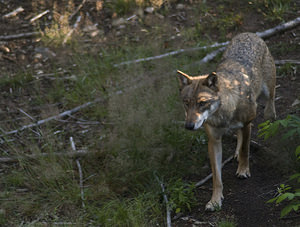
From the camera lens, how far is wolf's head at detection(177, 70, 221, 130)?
418cm

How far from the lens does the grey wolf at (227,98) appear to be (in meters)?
4.26

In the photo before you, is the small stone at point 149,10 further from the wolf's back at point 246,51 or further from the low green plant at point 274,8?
the wolf's back at point 246,51

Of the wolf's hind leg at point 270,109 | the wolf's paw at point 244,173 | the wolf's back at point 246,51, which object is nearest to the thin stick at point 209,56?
the wolf's back at point 246,51

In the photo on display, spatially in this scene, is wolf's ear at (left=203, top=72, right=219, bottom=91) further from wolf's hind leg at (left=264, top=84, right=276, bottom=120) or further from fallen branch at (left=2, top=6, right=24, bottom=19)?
fallen branch at (left=2, top=6, right=24, bottom=19)

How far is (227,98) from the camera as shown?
449cm

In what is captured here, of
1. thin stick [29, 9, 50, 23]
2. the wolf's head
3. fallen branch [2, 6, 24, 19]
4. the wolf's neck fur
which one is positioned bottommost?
thin stick [29, 9, 50, 23]

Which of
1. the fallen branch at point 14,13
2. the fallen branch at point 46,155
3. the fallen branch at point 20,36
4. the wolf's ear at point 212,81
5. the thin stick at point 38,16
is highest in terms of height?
the wolf's ear at point 212,81

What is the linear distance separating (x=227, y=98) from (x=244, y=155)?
89cm

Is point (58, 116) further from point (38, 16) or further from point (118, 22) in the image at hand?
point (38, 16)

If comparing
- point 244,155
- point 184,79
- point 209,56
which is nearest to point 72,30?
point 209,56

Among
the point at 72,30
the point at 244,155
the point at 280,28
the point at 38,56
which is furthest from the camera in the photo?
the point at 72,30

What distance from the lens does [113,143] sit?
207 inches

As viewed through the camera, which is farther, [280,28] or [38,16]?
[38,16]

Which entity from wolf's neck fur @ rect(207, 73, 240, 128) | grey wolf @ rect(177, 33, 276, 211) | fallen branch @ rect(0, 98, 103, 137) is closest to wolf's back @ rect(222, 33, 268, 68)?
grey wolf @ rect(177, 33, 276, 211)
